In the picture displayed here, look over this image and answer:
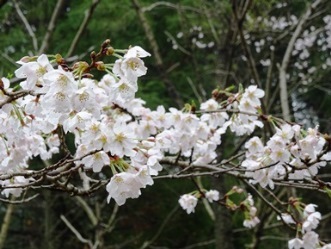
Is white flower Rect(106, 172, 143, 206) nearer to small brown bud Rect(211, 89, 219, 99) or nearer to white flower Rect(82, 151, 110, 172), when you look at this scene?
white flower Rect(82, 151, 110, 172)

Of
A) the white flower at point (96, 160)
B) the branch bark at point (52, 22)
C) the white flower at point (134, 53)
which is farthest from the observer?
the branch bark at point (52, 22)

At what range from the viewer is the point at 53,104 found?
120 centimetres

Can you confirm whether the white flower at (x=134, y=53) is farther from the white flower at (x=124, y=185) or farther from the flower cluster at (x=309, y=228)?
the flower cluster at (x=309, y=228)

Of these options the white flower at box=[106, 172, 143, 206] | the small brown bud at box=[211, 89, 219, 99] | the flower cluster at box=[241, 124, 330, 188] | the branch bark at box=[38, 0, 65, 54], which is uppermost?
the branch bark at box=[38, 0, 65, 54]

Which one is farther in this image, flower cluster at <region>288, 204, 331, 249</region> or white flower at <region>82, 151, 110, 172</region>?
flower cluster at <region>288, 204, 331, 249</region>

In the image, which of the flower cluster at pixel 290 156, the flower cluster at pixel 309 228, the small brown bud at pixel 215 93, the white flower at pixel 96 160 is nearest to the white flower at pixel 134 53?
the white flower at pixel 96 160

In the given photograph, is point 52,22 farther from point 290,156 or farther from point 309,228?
point 309,228

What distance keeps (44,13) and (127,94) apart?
540 cm

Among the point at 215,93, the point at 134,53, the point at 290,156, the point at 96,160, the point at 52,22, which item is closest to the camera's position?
the point at 134,53

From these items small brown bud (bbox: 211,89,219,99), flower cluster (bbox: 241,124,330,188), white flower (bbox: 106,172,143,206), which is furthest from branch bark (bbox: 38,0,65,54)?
white flower (bbox: 106,172,143,206)

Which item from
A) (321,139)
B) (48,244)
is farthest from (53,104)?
(48,244)

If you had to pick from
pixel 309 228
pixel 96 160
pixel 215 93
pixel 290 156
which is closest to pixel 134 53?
pixel 96 160

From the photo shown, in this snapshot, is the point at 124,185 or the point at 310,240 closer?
the point at 124,185

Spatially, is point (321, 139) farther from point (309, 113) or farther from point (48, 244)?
point (309, 113)
